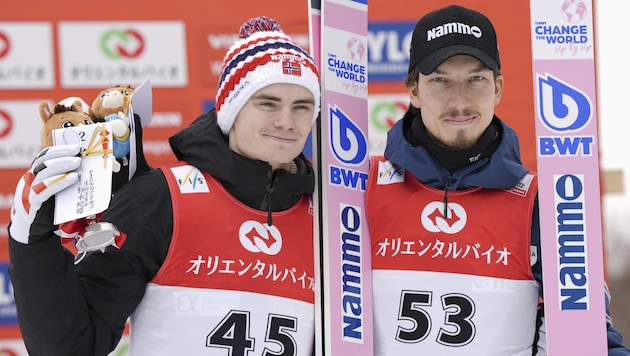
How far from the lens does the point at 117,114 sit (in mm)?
2232

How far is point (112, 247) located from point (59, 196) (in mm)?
260

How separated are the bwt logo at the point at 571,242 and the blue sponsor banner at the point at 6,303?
3045mm

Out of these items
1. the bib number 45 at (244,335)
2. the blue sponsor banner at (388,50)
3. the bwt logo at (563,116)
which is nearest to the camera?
the bib number 45 at (244,335)

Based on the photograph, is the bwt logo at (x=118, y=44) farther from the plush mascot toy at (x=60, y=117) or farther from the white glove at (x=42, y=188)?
the white glove at (x=42, y=188)

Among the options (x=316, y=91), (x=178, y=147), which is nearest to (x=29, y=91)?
(x=178, y=147)

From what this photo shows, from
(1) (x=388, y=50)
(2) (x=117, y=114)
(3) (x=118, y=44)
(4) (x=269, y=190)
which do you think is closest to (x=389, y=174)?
(4) (x=269, y=190)

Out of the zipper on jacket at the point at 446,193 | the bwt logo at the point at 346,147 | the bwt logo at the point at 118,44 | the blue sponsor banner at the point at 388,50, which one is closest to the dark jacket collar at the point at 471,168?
the zipper on jacket at the point at 446,193

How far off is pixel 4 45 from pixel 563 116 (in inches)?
120

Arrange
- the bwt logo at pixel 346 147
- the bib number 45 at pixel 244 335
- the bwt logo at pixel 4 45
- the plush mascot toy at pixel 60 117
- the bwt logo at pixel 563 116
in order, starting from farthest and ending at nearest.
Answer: the bwt logo at pixel 4 45 → the bwt logo at pixel 346 147 → the bwt logo at pixel 563 116 → the bib number 45 at pixel 244 335 → the plush mascot toy at pixel 60 117

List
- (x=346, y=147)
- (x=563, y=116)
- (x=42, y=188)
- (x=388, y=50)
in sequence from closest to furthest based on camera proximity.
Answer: (x=42, y=188)
(x=563, y=116)
(x=346, y=147)
(x=388, y=50)

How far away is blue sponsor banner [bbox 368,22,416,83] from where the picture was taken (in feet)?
14.6

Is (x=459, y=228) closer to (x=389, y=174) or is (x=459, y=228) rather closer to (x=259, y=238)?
(x=389, y=174)

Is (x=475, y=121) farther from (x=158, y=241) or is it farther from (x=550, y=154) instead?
(x=158, y=241)

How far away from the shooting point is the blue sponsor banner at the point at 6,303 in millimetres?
4312
